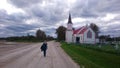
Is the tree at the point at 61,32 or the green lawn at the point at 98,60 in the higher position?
the tree at the point at 61,32

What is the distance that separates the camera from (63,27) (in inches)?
5497

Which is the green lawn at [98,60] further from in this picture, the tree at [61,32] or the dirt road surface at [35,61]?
the tree at [61,32]

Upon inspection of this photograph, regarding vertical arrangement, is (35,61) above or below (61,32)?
below

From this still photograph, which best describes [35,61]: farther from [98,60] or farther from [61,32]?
[61,32]

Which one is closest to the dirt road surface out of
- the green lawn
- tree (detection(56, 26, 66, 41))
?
the green lawn

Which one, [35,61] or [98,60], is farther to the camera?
[98,60]

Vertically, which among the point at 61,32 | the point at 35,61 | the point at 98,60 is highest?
the point at 61,32

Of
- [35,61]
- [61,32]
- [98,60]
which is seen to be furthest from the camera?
Result: [61,32]

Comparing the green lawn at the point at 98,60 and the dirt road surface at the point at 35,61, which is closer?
the dirt road surface at the point at 35,61

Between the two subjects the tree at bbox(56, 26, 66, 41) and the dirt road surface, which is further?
the tree at bbox(56, 26, 66, 41)

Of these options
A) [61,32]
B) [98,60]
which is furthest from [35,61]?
[61,32]

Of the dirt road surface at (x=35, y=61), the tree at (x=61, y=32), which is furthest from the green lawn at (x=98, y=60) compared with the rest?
the tree at (x=61, y=32)

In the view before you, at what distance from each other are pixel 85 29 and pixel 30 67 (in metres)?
78.2

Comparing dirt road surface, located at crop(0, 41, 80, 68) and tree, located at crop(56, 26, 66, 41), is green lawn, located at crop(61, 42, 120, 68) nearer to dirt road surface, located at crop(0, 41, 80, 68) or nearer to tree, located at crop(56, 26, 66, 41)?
dirt road surface, located at crop(0, 41, 80, 68)
